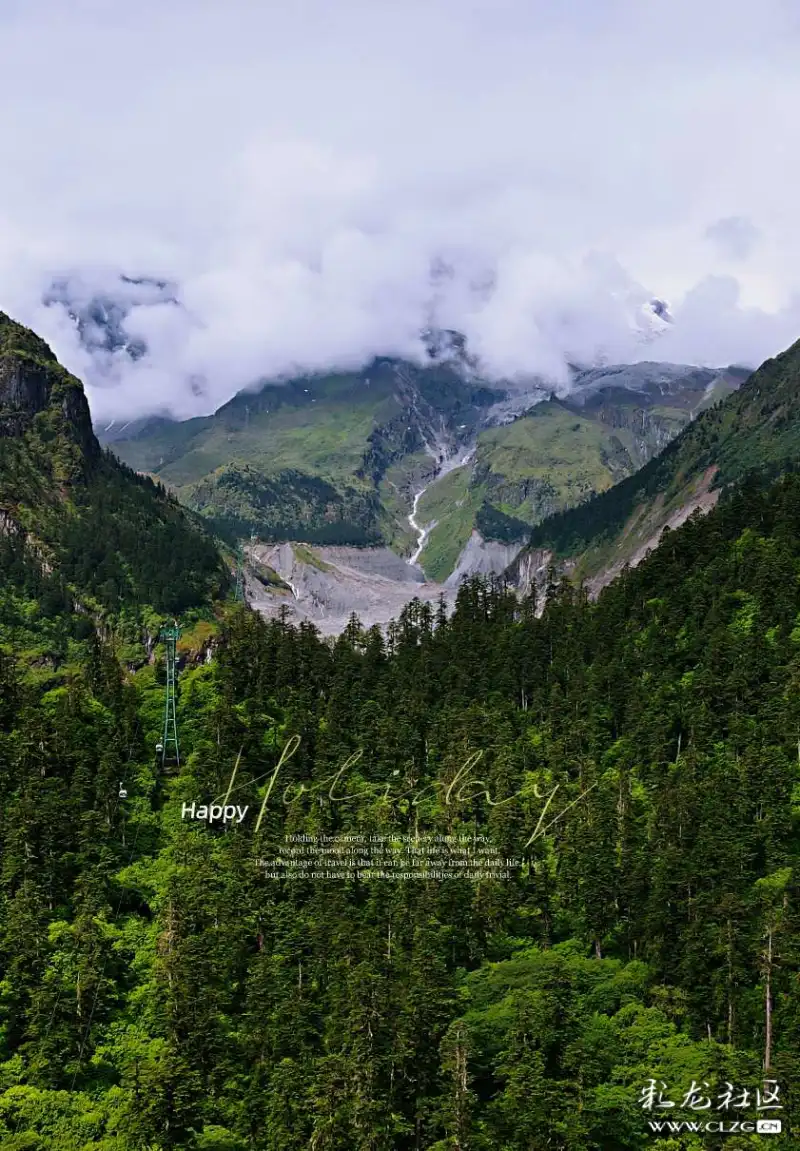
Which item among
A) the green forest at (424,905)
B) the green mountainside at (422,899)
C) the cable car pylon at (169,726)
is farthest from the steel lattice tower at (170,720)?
the green mountainside at (422,899)

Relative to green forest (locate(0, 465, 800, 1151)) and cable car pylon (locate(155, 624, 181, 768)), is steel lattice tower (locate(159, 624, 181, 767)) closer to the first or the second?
cable car pylon (locate(155, 624, 181, 768))

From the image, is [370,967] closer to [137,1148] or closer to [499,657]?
[137,1148]

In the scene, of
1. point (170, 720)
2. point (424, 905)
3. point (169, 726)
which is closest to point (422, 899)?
point (424, 905)

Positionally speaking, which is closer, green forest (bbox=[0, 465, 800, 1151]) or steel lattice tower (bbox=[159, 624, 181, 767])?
green forest (bbox=[0, 465, 800, 1151])

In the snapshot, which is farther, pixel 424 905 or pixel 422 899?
pixel 422 899

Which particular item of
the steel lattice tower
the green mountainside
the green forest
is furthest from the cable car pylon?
the green mountainside

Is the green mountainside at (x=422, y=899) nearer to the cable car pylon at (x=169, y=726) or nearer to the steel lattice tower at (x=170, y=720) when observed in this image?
the cable car pylon at (x=169, y=726)

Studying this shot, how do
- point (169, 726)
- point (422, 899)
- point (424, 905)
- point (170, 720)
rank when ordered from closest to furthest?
point (424, 905) → point (422, 899) → point (169, 726) → point (170, 720)

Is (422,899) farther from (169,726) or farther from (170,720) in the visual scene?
(170,720)

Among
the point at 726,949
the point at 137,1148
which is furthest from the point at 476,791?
the point at 137,1148
